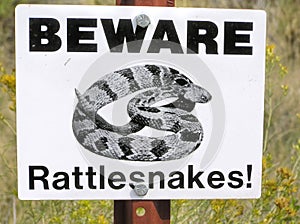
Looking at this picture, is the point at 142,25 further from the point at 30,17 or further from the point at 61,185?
the point at 61,185

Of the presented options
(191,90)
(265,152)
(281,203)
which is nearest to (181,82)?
(191,90)

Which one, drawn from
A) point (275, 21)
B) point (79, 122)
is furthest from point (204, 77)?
point (275, 21)

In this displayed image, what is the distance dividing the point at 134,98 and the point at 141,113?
4 cm

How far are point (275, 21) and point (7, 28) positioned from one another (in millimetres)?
1814

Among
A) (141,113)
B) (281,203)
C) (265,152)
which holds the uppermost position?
(141,113)

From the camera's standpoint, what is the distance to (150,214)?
4.69 feet

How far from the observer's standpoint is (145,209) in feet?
4.67

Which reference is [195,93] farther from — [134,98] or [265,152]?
[265,152]

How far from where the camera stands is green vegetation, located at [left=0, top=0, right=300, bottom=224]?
6.81ft

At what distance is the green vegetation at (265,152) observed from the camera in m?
2.07

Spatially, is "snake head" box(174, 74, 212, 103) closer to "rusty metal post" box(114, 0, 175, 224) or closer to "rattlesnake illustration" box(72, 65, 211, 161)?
"rattlesnake illustration" box(72, 65, 211, 161)

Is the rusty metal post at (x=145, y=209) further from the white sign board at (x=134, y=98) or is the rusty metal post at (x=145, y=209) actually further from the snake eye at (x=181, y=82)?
the snake eye at (x=181, y=82)

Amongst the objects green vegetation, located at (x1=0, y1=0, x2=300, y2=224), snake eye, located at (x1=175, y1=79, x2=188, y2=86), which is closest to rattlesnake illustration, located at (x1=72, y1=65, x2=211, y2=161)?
snake eye, located at (x1=175, y1=79, x2=188, y2=86)

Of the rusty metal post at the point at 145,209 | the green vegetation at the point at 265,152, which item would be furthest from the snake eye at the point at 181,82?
the green vegetation at the point at 265,152
